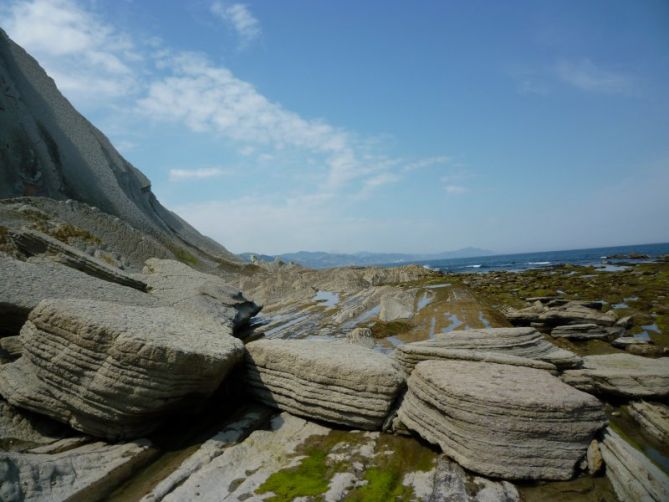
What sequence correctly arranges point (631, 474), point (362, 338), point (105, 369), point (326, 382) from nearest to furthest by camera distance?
point (631, 474), point (105, 369), point (326, 382), point (362, 338)

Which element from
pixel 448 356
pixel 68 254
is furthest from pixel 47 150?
pixel 448 356

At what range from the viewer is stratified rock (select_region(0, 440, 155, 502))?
5137 mm

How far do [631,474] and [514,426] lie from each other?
1637 mm

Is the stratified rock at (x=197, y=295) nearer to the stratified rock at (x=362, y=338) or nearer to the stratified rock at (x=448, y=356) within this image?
the stratified rock at (x=362, y=338)

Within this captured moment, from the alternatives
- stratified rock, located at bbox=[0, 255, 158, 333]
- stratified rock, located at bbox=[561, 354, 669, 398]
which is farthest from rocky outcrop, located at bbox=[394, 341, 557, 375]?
stratified rock, located at bbox=[0, 255, 158, 333]

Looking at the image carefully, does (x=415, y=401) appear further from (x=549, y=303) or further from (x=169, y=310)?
(x=549, y=303)

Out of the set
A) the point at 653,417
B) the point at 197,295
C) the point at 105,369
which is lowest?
the point at 653,417

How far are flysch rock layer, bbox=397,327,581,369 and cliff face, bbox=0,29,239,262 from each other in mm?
34789

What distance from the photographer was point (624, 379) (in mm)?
8766

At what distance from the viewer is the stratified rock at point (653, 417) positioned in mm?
7359

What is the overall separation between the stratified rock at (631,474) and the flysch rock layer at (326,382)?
335 centimetres

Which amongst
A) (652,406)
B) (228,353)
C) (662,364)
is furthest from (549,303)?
(228,353)

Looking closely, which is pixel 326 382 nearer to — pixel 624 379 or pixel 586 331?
pixel 624 379

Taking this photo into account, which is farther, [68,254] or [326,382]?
[68,254]
